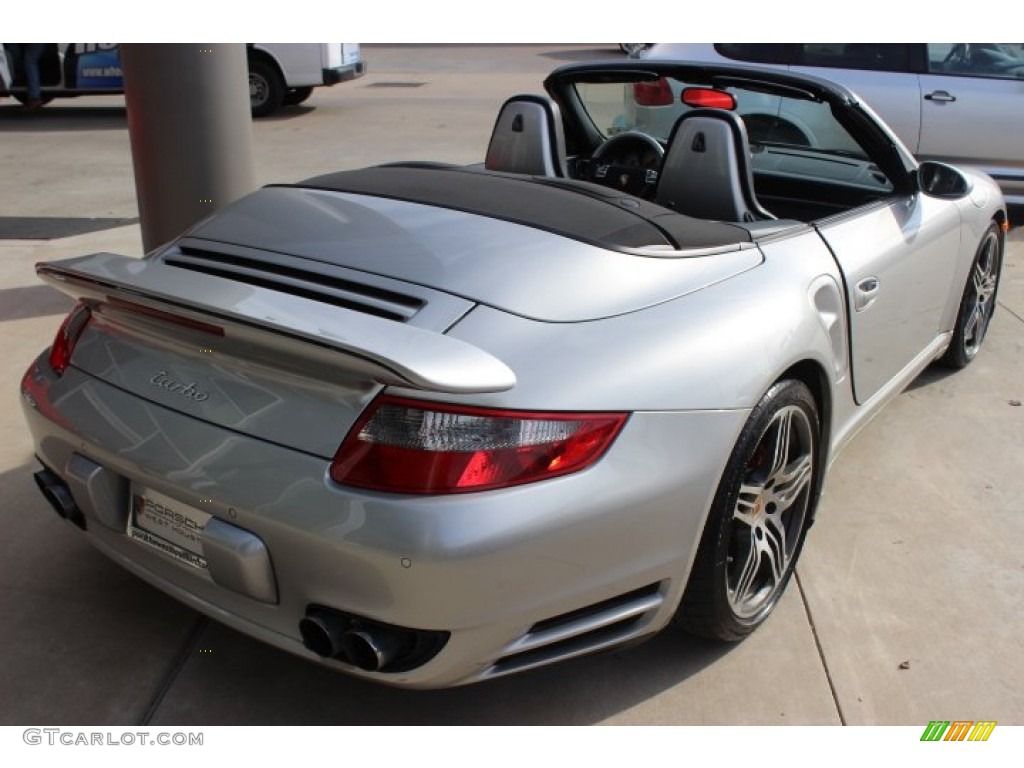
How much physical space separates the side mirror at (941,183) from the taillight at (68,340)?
273 cm

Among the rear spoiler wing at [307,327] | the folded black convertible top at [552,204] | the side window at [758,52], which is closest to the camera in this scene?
the rear spoiler wing at [307,327]

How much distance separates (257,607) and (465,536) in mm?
556

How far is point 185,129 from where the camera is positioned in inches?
201

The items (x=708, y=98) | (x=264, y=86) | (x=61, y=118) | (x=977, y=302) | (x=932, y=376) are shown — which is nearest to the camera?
(x=708, y=98)

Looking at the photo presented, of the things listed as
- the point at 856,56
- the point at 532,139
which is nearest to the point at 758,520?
the point at 532,139

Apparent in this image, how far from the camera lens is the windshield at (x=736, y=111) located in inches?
153

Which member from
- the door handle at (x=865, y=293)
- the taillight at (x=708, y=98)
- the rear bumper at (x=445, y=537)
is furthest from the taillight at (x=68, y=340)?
the taillight at (x=708, y=98)

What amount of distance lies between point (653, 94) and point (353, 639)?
2.88 m

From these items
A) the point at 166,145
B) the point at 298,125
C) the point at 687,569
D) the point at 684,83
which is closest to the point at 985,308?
the point at 684,83

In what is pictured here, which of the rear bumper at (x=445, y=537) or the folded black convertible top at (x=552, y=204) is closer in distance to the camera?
the rear bumper at (x=445, y=537)

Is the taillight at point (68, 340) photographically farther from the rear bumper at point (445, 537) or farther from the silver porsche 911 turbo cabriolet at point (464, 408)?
the rear bumper at point (445, 537)

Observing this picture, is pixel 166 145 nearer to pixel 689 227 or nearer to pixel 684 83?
pixel 684 83

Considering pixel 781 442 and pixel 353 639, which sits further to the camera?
pixel 781 442

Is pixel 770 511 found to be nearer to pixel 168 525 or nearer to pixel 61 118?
pixel 168 525
